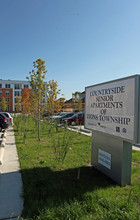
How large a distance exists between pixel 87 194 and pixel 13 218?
4.69 ft

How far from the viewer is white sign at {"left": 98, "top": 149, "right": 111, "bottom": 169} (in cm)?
450

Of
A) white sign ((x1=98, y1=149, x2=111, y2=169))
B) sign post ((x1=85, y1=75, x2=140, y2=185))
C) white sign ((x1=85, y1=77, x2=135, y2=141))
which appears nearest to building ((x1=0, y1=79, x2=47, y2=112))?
white sign ((x1=85, y1=77, x2=135, y2=141))

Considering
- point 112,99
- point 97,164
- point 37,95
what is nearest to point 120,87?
point 112,99

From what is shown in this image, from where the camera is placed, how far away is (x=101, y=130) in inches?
184

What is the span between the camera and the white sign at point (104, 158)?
450 cm

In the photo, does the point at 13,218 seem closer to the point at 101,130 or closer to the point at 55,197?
the point at 55,197

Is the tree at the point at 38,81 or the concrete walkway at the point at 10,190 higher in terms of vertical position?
the tree at the point at 38,81

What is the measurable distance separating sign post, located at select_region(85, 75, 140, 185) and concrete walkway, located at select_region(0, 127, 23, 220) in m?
2.26

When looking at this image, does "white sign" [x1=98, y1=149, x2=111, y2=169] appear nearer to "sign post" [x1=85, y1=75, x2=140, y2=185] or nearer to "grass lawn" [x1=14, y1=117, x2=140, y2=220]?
"sign post" [x1=85, y1=75, x2=140, y2=185]

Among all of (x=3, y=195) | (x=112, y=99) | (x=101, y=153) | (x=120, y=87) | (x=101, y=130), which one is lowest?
(x=3, y=195)

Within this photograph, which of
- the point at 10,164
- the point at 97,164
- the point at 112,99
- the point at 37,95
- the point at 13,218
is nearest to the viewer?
the point at 13,218

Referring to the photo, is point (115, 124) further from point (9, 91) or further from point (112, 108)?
point (9, 91)

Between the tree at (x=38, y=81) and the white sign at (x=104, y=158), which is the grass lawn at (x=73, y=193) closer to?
the white sign at (x=104, y=158)

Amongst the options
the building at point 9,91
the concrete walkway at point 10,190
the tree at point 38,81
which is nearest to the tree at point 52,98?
the tree at point 38,81
